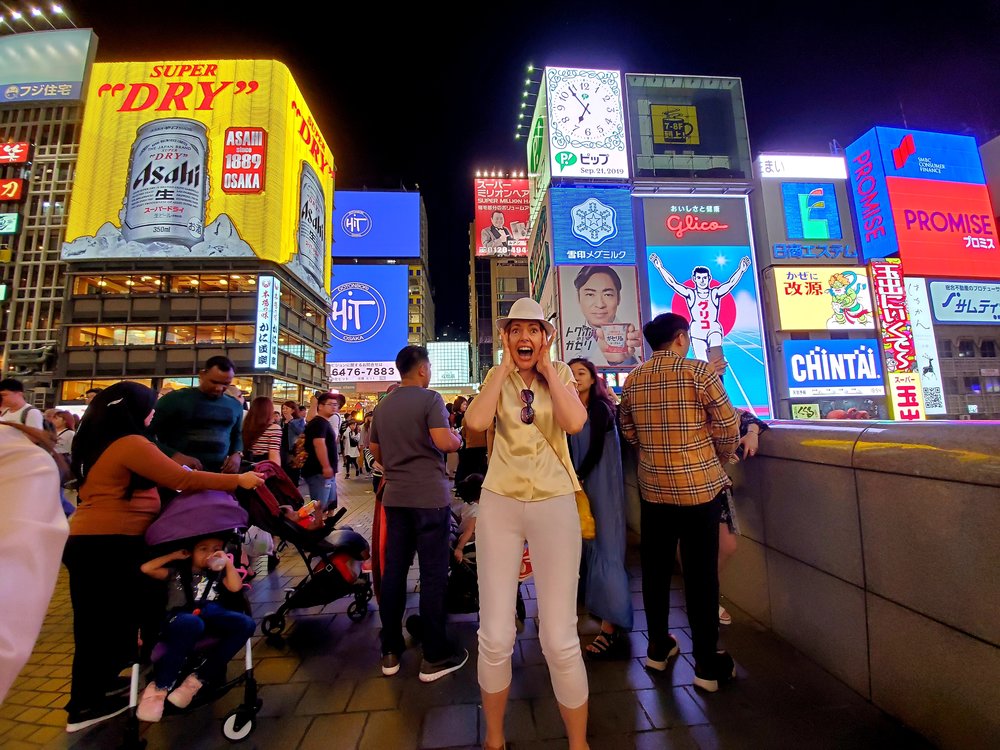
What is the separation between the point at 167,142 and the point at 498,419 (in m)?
37.0

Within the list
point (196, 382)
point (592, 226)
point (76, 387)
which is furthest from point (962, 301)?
point (76, 387)

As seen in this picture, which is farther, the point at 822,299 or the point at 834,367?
the point at 822,299

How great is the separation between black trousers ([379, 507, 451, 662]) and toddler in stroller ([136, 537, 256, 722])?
0.86 meters

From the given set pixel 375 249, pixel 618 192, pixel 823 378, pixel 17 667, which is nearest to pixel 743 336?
A: pixel 823 378

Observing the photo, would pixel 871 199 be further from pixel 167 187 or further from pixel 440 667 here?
pixel 167 187

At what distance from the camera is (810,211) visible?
20.3 m

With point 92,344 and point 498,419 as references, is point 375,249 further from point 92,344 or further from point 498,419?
point 498,419

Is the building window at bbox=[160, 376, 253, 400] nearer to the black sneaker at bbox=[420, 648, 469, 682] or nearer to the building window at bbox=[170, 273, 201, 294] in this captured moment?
the building window at bbox=[170, 273, 201, 294]

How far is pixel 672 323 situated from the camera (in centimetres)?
277

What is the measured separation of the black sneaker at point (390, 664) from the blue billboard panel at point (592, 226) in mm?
17786

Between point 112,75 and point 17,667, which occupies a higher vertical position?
point 112,75

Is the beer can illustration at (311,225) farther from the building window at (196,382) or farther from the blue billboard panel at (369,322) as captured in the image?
the building window at (196,382)

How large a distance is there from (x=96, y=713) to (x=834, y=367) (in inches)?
961

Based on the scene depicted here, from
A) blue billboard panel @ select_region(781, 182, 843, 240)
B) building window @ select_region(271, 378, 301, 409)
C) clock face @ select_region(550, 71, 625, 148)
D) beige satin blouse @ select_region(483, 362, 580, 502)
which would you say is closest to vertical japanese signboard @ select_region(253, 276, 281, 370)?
building window @ select_region(271, 378, 301, 409)
